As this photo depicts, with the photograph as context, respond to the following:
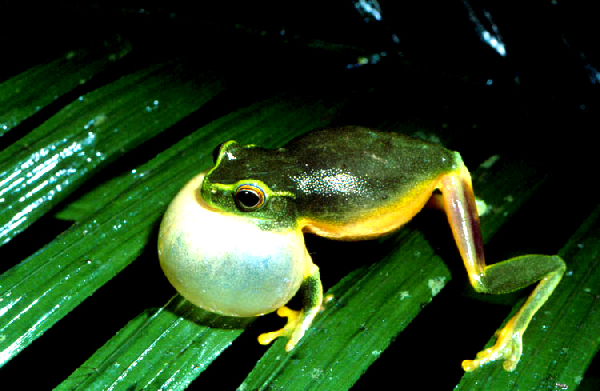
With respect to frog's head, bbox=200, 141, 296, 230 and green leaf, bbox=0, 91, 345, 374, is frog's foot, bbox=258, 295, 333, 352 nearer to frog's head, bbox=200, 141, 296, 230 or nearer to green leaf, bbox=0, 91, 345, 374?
frog's head, bbox=200, 141, 296, 230

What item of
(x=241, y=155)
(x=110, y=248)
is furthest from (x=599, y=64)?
(x=110, y=248)

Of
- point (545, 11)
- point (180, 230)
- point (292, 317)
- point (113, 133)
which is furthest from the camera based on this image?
point (545, 11)

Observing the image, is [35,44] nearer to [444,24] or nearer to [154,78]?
[154,78]

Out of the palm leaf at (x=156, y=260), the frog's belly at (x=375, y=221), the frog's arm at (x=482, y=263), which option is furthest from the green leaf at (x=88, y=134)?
the frog's arm at (x=482, y=263)

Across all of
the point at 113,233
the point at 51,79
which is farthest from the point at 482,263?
the point at 51,79

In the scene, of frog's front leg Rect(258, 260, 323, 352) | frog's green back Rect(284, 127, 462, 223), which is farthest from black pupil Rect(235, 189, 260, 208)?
frog's front leg Rect(258, 260, 323, 352)

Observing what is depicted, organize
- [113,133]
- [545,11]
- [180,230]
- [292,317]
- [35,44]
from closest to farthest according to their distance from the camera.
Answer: [180,230], [292,317], [113,133], [545,11], [35,44]

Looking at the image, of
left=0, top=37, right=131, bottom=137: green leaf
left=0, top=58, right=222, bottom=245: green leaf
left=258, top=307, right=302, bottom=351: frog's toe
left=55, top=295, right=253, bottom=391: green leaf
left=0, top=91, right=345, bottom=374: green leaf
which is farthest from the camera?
left=0, top=37, right=131, bottom=137: green leaf

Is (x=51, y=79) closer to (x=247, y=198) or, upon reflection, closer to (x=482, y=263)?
(x=247, y=198)
